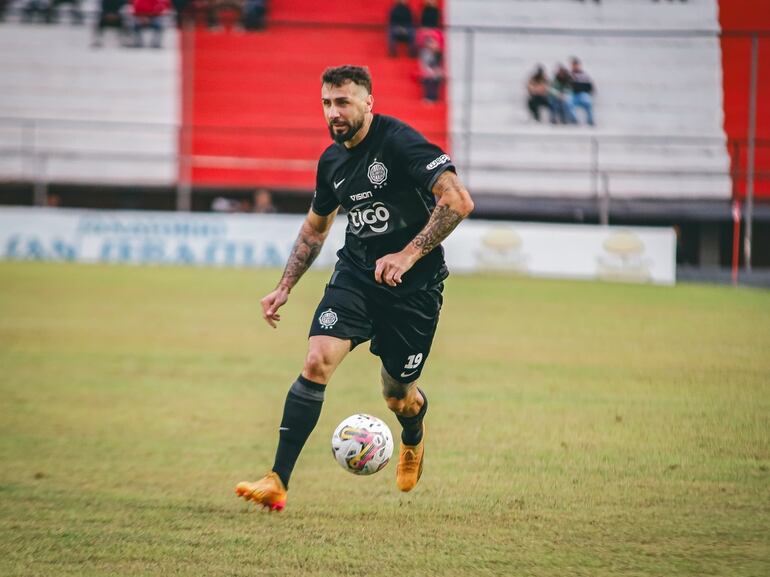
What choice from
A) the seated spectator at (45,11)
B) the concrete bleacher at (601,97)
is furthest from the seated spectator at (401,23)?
the seated spectator at (45,11)

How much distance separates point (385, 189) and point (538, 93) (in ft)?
71.2

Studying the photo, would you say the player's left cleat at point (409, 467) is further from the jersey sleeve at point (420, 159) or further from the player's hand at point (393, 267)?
the jersey sleeve at point (420, 159)

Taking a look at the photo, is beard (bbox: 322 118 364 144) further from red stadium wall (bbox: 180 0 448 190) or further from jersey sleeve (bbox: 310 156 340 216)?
red stadium wall (bbox: 180 0 448 190)

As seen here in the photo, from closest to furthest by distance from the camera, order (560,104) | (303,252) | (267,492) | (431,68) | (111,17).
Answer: (267,492)
(303,252)
(560,104)
(431,68)
(111,17)

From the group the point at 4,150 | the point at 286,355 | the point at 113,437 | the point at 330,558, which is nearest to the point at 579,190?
the point at 4,150

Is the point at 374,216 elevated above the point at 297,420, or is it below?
above

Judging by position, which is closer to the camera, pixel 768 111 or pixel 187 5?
pixel 768 111

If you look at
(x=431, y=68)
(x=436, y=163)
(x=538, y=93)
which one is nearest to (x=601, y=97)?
(x=538, y=93)

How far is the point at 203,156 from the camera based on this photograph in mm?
26844

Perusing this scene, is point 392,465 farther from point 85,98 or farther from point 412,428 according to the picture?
point 85,98

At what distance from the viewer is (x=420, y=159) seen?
19.2ft

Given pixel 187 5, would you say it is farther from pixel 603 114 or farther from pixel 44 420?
pixel 44 420

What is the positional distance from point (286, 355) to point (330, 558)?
748cm

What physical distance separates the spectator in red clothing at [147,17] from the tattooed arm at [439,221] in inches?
917
